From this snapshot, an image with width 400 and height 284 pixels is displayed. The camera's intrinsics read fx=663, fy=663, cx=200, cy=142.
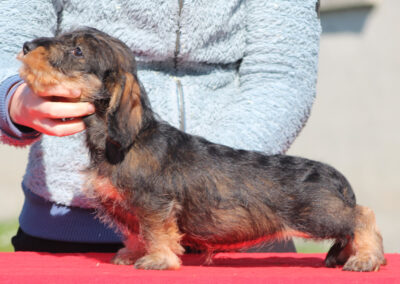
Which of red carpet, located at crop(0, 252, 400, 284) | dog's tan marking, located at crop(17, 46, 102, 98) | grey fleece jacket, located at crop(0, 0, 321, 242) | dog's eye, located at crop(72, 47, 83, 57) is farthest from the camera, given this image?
grey fleece jacket, located at crop(0, 0, 321, 242)

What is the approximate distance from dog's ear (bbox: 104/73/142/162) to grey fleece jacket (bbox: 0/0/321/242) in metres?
0.70

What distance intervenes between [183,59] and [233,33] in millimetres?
348

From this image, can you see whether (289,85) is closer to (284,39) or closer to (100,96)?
(284,39)

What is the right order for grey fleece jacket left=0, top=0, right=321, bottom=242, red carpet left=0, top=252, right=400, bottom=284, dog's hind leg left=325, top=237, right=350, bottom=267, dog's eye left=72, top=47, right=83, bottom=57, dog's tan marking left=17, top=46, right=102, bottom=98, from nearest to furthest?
1. red carpet left=0, top=252, right=400, bottom=284
2. dog's tan marking left=17, top=46, right=102, bottom=98
3. dog's eye left=72, top=47, right=83, bottom=57
4. dog's hind leg left=325, top=237, right=350, bottom=267
5. grey fleece jacket left=0, top=0, right=321, bottom=242

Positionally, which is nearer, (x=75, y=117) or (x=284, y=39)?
(x=75, y=117)

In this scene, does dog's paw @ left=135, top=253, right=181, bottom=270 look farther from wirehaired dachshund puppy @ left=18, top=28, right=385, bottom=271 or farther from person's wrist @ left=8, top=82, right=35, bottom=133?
person's wrist @ left=8, top=82, right=35, bottom=133

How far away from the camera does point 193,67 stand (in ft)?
12.0

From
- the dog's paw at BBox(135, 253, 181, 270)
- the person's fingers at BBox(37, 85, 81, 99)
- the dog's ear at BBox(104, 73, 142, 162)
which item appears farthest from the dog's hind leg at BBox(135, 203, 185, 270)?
the person's fingers at BBox(37, 85, 81, 99)

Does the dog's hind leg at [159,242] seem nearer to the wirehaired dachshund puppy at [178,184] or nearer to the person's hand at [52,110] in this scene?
the wirehaired dachshund puppy at [178,184]

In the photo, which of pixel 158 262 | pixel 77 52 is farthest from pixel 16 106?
pixel 158 262

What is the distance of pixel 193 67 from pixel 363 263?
1465 mm

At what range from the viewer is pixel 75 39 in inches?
111

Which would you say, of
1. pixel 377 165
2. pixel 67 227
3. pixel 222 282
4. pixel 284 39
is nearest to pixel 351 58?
pixel 377 165

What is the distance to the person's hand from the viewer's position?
8.99 ft
